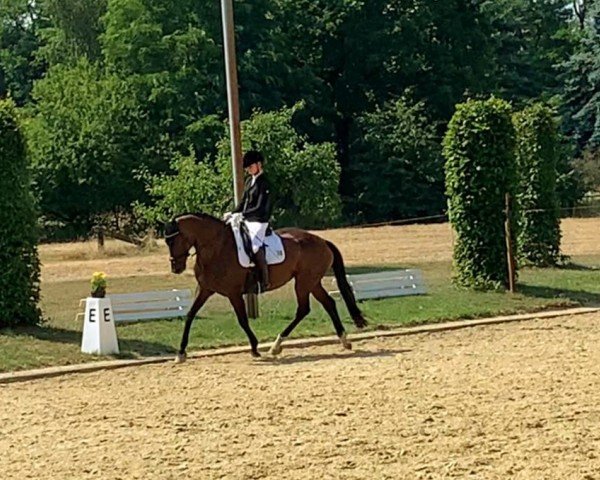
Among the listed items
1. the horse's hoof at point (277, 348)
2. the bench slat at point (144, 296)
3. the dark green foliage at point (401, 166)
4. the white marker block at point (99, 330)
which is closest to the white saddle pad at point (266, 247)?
the horse's hoof at point (277, 348)

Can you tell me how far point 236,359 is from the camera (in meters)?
14.0

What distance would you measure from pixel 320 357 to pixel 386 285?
6.34 m

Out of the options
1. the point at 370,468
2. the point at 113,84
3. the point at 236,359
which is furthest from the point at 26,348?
the point at 113,84

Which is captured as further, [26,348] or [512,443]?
[26,348]

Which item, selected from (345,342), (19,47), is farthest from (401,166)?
(345,342)

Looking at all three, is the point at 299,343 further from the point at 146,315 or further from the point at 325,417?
the point at 325,417

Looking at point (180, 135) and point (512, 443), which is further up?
point (180, 135)

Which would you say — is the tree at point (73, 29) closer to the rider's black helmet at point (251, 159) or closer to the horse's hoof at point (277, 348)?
the rider's black helmet at point (251, 159)

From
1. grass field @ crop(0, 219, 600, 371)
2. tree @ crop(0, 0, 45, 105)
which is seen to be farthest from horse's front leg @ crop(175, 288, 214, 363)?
tree @ crop(0, 0, 45, 105)

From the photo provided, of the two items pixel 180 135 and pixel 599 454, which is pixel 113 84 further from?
pixel 599 454

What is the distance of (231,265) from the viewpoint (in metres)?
14.0

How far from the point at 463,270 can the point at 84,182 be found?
92.9 feet

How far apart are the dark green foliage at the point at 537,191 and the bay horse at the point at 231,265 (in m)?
11.5

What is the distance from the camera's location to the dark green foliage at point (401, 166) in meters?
51.3
